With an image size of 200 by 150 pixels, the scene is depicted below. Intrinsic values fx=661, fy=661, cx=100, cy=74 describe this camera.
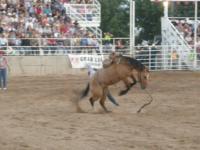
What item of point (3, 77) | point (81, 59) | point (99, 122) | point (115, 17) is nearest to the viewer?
point (99, 122)

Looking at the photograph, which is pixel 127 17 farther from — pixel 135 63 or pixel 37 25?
pixel 135 63

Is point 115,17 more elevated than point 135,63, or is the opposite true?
point 115,17

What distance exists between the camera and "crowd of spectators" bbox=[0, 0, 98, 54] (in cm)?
2978

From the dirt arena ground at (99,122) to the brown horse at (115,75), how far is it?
18.7 inches

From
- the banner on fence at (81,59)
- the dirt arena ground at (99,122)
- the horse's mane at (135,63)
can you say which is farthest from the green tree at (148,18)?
the horse's mane at (135,63)

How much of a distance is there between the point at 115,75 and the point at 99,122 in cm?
184

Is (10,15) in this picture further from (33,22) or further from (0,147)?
(0,147)

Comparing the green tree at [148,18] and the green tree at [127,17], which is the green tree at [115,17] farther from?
the green tree at [148,18]

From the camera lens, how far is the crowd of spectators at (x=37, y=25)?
1172 inches

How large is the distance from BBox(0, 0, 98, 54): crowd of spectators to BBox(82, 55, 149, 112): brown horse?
1571 cm

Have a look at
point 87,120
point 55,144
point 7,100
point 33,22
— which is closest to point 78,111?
point 87,120

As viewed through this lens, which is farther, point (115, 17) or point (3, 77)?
point (115, 17)

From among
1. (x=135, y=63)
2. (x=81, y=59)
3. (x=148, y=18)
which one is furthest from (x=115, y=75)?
(x=148, y=18)

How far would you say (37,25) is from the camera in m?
31.5
